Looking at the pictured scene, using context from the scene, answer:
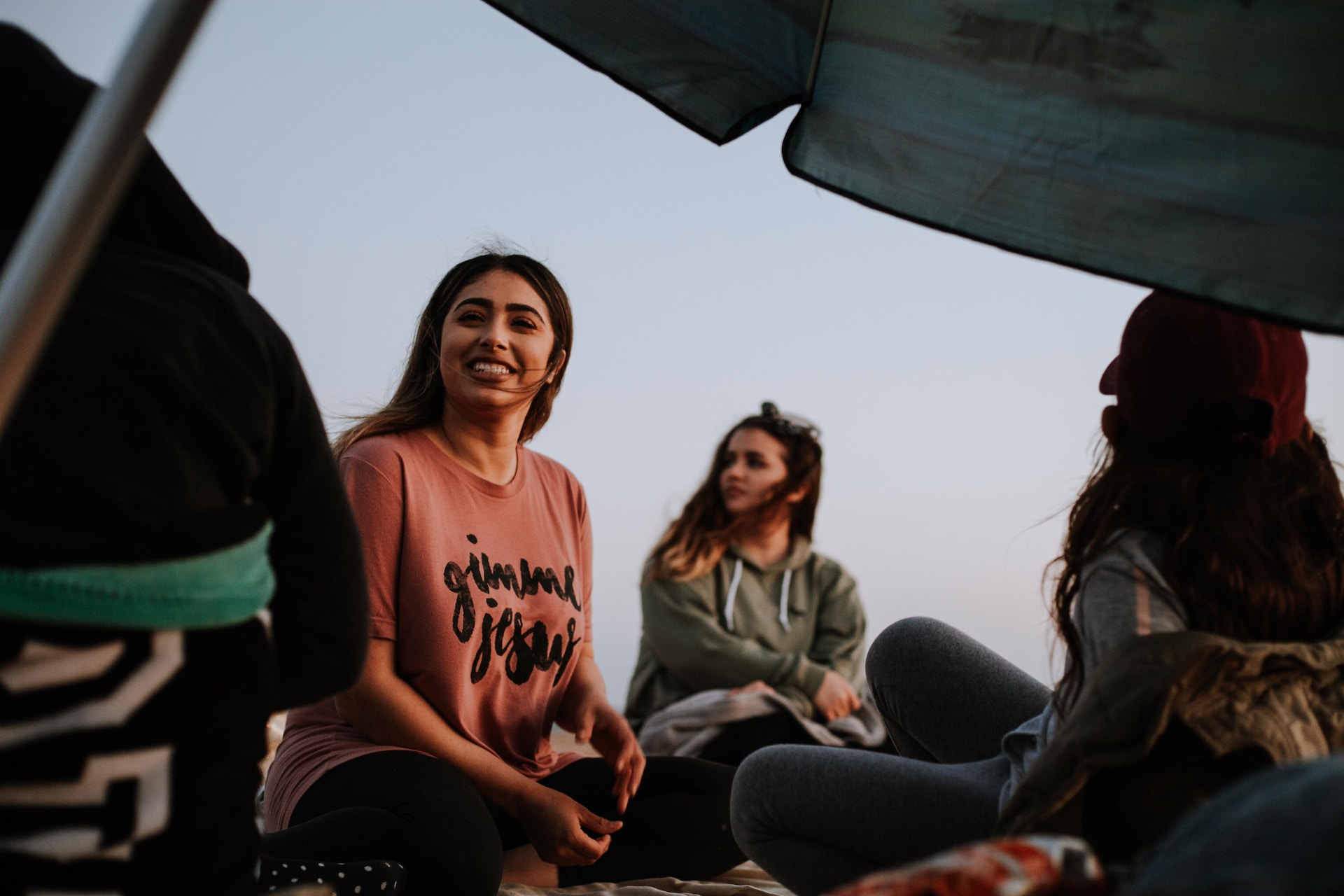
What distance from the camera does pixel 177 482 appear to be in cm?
80

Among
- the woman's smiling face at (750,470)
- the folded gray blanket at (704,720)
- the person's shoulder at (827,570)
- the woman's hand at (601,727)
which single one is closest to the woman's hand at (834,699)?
the folded gray blanket at (704,720)

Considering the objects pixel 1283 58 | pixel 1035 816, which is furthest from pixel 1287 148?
pixel 1035 816

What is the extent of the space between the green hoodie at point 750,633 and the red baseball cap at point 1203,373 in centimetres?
230

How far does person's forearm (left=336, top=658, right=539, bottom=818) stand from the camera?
175 centimetres

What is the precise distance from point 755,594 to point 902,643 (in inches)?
79.9

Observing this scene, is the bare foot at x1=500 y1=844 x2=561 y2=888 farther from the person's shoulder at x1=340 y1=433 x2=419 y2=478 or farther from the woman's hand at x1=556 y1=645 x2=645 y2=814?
the person's shoulder at x1=340 y1=433 x2=419 y2=478

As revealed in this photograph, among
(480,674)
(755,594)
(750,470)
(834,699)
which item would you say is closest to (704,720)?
(834,699)

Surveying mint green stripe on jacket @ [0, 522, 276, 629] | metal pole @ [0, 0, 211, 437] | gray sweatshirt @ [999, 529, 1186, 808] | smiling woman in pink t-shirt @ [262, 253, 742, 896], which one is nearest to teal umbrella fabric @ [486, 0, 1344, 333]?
gray sweatshirt @ [999, 529, 1186, 808]

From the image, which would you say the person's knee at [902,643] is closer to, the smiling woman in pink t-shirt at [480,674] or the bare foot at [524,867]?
the smiling woman in pink t-shirt at [480,674]

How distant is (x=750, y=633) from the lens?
11.9 ft

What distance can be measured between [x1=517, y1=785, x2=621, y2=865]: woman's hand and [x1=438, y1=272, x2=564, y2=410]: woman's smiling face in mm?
750

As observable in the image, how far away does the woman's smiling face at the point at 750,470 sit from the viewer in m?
3.75

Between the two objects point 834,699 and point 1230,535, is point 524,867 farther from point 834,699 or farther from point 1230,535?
point 834,699

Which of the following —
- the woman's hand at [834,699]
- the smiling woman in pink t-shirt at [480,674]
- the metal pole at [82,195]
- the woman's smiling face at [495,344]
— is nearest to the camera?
the metal pole at [82,195]
